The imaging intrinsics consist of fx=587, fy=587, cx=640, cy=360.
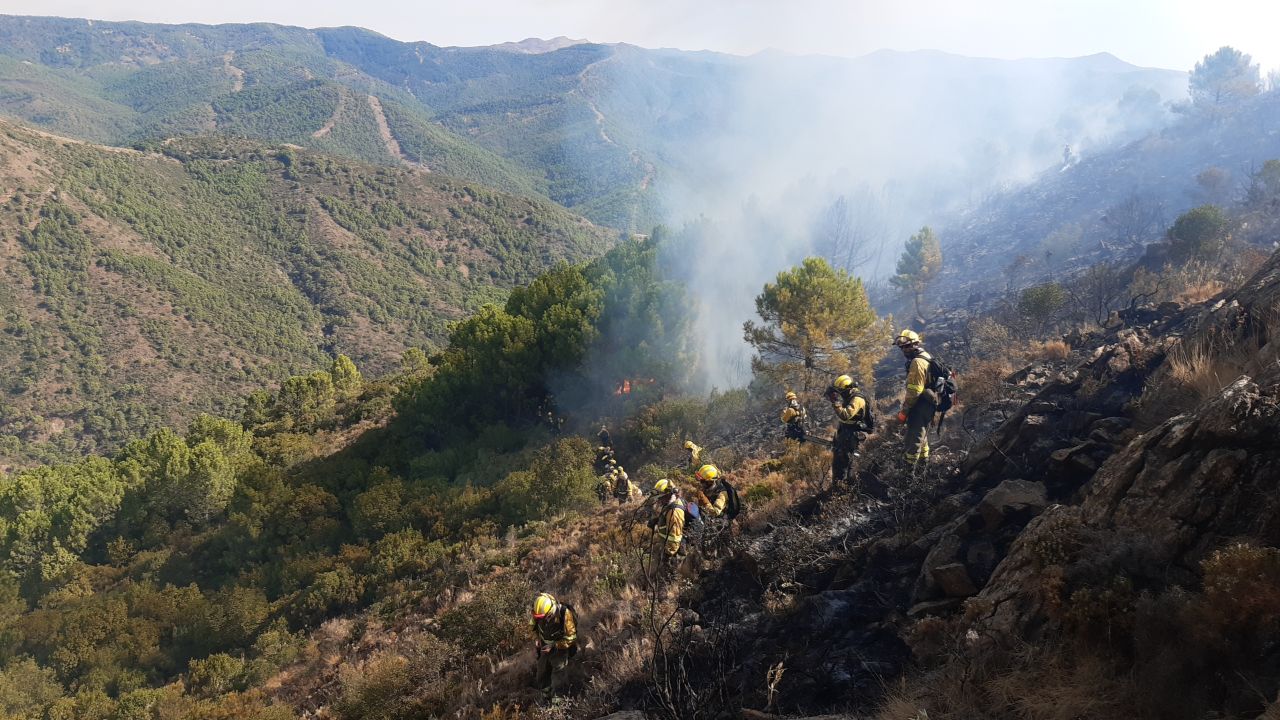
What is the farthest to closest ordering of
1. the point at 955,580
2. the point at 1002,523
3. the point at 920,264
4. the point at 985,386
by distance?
the point at 920,264 → the point at 985,386 → the point at 1002,523 → the point at 955,580

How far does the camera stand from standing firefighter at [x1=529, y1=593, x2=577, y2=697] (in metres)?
6.98

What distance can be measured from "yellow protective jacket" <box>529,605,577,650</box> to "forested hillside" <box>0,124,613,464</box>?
66.6 meters

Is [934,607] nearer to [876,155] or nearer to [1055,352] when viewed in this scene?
[1055,352]

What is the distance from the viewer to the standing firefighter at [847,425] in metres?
9.20

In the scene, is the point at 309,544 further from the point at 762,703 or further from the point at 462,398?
the point at 762,703

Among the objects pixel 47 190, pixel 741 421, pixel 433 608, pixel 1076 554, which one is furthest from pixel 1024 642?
pixel 47 190

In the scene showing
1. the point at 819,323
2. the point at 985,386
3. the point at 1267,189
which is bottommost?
the point at 819,323

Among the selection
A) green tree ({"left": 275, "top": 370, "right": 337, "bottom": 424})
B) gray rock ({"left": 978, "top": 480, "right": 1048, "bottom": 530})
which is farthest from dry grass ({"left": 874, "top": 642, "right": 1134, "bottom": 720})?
green tree ({"left": 275, "top": 370, "right": 337, "bottom": 424})

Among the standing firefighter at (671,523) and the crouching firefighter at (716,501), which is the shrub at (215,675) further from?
the crouching firefighter at (716,501)

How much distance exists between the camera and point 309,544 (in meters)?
18.5

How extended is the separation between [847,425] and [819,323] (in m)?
13.6

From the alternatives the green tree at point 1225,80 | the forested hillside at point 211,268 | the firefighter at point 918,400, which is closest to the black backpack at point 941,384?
the firefighter at point 918,400

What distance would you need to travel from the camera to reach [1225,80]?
62.6 m

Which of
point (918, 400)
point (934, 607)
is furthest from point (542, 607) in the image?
point (918, 400)
